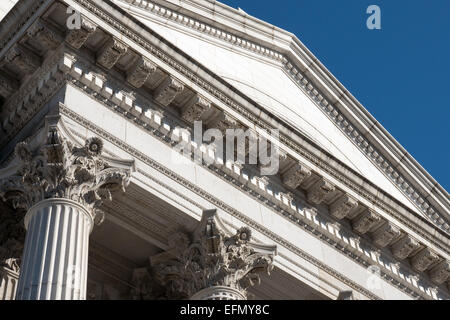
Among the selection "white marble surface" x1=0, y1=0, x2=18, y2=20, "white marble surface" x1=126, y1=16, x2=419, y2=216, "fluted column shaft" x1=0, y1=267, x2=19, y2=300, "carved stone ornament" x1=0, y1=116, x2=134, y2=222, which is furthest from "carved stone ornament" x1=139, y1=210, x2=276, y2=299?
"white marble surface" x1=0, y1=0, x2=18, y2=20

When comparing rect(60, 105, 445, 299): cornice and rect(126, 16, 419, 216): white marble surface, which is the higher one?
rect(126, 16, 419, 216): white marble surface

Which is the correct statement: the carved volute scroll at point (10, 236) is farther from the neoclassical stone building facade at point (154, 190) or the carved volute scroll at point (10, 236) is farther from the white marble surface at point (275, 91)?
the white marble surface at point (275, 91)

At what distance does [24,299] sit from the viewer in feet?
44.4

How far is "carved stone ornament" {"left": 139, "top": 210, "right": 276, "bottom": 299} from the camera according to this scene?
16.9 m

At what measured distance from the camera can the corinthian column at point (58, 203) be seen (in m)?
13.9

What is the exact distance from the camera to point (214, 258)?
16922mm

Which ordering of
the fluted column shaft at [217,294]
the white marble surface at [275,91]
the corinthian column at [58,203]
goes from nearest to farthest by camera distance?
the corinthian column at [58,203]
the fluted column shaft at [217,294]
the white marble surface at [275,91]

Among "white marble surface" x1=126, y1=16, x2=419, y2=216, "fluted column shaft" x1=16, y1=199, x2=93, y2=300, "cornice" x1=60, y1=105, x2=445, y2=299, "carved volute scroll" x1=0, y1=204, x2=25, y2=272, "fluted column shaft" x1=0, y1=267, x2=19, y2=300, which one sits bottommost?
"fluted column shaft" x1=16, y1=199, x2=93, y2=300

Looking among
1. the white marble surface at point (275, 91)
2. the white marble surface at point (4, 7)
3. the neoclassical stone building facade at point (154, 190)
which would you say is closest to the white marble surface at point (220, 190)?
the neoclassical stone building facade at point (154, 190)

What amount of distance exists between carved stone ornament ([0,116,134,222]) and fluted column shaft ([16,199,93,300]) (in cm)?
29

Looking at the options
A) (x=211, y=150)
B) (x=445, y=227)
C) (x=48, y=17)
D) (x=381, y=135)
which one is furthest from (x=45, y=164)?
(x=445, y=227)

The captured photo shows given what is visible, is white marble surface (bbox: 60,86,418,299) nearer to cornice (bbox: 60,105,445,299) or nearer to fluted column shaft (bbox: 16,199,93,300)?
cornice (bbox: 60,105,445,299)
